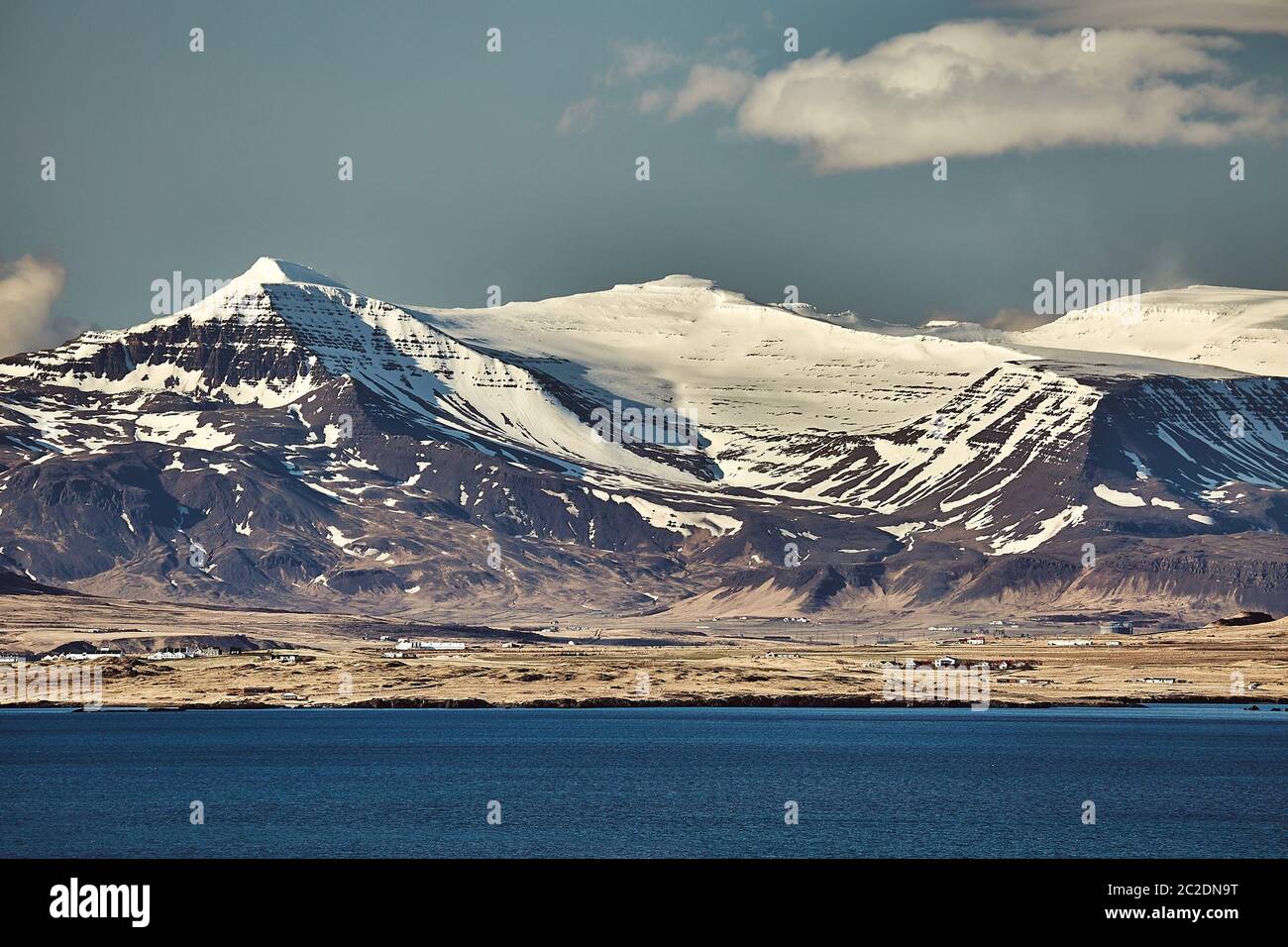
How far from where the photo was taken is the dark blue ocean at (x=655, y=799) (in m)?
118

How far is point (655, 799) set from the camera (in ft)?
472

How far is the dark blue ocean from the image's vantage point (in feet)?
388

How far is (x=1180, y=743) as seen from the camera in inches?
7721
